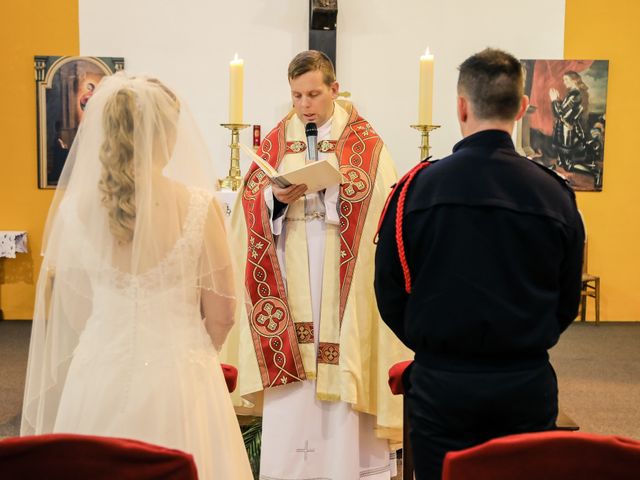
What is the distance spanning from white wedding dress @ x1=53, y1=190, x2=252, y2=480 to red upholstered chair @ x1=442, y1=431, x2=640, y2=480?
86cm

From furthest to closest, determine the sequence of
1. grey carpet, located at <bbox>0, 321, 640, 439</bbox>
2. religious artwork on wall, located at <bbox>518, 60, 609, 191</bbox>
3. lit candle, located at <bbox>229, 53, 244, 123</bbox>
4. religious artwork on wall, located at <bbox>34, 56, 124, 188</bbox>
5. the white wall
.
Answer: religious artwork on wall, located at <bbox>518, 60, 609, 191</bbox>
religious artwork on wall, located at <bbox>34, 56, 124, 188</bbox>
the white wall
grey carpet, located at <bbox>0, 321, 640, 439</bbox>
lit candle, located at <bbox>229, 53, 244, 123</bbox>

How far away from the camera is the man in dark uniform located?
6.15 feet

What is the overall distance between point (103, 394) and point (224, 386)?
34 centimetres

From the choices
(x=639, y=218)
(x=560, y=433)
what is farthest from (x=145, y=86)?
(x=639, y=218)

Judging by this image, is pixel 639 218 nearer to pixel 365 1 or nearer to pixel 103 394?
pixel 365 1

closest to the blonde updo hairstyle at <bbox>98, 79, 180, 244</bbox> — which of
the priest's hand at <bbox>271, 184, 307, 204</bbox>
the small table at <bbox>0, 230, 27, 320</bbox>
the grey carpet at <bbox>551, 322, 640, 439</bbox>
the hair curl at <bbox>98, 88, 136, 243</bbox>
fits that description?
the hair curl at <bbox>98, 88, 136, 243</bbox>

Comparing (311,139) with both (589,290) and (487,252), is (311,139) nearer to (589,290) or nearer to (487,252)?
(487,252)

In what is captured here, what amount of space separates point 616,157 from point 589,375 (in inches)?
101

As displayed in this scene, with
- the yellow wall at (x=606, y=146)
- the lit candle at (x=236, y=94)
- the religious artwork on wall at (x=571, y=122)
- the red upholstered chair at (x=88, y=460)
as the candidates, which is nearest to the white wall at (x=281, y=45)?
the yellow wall at (x=606, y=146)

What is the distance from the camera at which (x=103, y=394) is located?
6.75ft

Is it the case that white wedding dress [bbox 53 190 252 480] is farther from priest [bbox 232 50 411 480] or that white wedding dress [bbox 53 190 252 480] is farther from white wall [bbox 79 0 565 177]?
white wall [bbox 79 0 565 177]

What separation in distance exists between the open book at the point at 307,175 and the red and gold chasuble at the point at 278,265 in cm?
21

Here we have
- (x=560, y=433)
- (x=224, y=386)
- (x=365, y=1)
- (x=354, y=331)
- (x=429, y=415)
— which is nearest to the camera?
(x=560, y=433)

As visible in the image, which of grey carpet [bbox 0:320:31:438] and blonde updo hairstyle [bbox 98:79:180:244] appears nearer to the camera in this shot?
blonde updo hairstyle [bbox 98:79:180:244]
